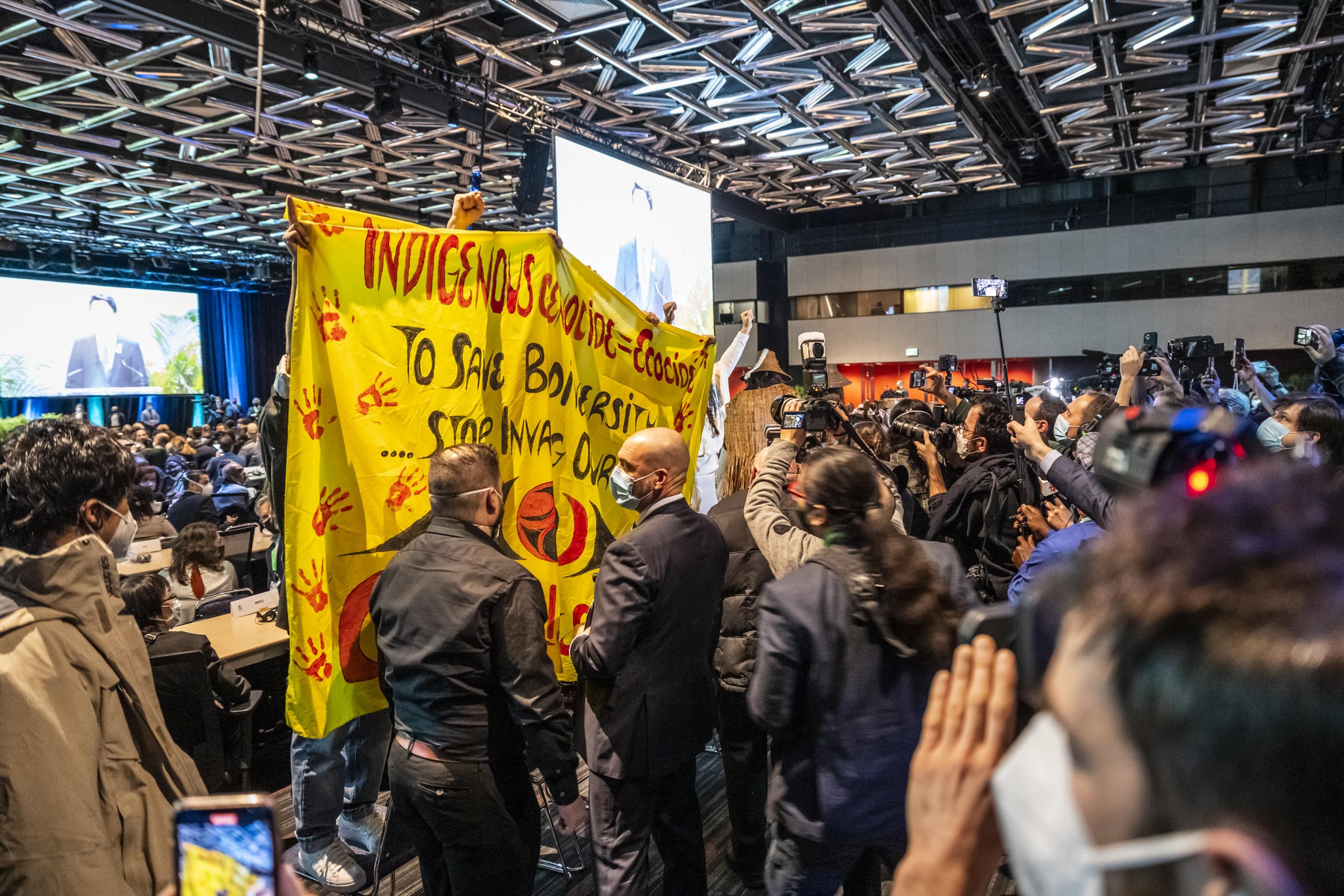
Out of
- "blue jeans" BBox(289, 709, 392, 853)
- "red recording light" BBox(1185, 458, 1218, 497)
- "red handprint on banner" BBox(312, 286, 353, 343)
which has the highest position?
"red handprint on banner" BBox(312, 286, 353, 343)

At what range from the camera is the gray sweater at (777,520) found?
8.02 ft

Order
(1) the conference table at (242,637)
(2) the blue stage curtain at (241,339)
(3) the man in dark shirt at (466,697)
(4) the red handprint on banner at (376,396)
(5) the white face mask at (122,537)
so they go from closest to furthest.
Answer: (5) the white face mask at (122,537) < (3) the man in dark shirt at (466,697) < (4) the red handprint on banner at (376,396) < (1) the conference table at (242,637) < (2) the blue stage curtain at (241,339)

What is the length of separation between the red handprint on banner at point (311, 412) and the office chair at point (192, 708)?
1.30 metres

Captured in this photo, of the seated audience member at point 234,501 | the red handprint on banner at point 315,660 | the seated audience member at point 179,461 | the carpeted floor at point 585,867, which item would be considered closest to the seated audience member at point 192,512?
the seated audience member at point 234,501

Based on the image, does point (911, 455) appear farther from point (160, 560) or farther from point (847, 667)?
point (160, 560)

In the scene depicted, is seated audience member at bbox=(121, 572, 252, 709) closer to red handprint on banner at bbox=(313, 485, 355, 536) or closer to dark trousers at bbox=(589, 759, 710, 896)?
red handprint on banner at bbox=(313, 485, 355, 536)

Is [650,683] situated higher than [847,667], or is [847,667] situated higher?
[847,667]

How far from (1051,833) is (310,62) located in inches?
297

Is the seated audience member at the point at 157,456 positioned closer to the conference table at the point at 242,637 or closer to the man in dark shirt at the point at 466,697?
the conference table at the point at 242,637

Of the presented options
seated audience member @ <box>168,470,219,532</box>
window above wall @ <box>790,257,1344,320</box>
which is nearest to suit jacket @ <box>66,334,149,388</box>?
seated audience member @ <box>168,470,219,532</box>

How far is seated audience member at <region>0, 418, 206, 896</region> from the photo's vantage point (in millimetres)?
1352

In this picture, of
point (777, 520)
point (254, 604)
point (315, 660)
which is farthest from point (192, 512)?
point (777, 520)

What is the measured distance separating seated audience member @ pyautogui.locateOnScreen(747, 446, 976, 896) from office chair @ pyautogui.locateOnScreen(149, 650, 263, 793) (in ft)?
7.75

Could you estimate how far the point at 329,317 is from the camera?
244 cm
